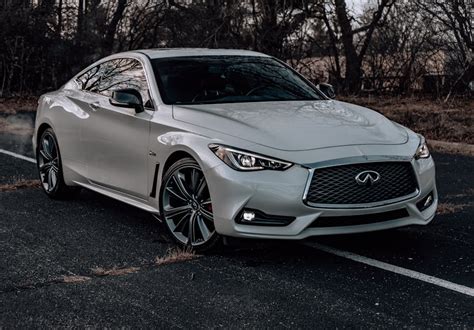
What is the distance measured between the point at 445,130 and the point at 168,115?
7731mm

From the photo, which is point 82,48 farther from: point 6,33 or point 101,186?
point 101,186

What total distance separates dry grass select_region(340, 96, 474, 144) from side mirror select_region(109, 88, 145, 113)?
22.8ft

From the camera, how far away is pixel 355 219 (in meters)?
5.59

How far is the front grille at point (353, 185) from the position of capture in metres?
5.50

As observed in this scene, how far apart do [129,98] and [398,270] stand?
2.58 metres

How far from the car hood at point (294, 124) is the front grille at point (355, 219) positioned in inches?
19.8

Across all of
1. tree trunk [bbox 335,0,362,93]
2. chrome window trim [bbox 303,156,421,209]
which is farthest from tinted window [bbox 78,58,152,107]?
tree trunk [bbox 335,0,362,93]

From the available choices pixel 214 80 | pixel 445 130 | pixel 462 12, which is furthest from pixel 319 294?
pixel 462 12

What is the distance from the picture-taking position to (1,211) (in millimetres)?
7520

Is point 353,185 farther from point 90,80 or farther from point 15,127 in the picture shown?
point 15,127

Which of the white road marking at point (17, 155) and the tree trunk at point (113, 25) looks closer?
the white road marking at point (17, 155)

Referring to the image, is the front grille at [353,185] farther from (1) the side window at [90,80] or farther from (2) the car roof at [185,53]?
(1) the side window at [90,80]

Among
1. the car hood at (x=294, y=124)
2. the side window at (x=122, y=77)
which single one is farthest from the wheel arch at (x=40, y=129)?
the car hood at (x=294, y=124)

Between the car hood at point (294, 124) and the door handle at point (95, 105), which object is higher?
the car hood at point (294, 124)
